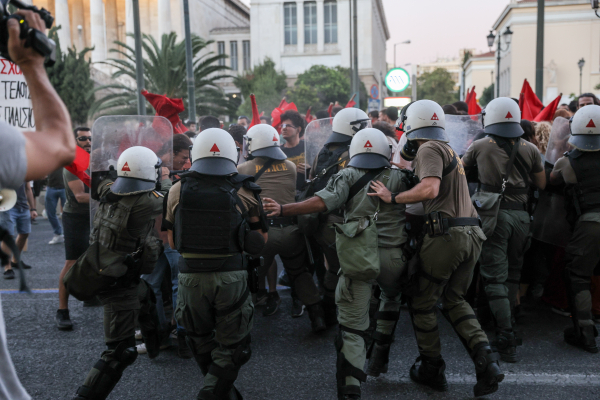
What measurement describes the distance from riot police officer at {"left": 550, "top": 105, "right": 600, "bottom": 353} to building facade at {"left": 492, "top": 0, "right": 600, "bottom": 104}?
64.8m

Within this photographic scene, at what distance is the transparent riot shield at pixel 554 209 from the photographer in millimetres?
4914

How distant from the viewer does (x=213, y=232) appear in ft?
10.6

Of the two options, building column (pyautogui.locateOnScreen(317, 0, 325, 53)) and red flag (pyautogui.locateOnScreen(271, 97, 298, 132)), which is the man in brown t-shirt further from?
building column (pyautogui.locateOnScreen(317, 0, 325, 53))

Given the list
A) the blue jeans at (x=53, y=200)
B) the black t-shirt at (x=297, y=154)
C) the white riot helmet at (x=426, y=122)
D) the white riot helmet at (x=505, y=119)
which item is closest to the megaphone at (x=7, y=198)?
the white riot helmet at (x=426, y=122)

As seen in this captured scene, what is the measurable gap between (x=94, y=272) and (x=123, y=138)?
1.40m

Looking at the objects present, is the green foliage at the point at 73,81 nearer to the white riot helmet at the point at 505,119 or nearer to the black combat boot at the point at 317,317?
the black combat boot at the point at 317,317

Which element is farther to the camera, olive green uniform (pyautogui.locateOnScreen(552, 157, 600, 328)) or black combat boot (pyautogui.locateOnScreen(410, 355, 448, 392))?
olive green uniform (pyautogui.locateOnScreen(552, 157, 600, 328))

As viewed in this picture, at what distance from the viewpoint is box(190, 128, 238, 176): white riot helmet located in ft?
10.9

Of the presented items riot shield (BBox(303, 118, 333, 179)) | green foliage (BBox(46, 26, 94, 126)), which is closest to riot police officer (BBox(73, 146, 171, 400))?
riot shield (BBox(303, 118, 333, 179))

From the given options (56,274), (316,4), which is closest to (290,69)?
(316,4)

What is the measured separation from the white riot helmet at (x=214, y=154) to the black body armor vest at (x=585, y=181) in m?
2.89

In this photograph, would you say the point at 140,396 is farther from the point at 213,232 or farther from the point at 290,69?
the point at 290,69

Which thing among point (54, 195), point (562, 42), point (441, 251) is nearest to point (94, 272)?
point (441, 251)

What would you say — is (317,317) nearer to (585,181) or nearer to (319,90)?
(585,181)
